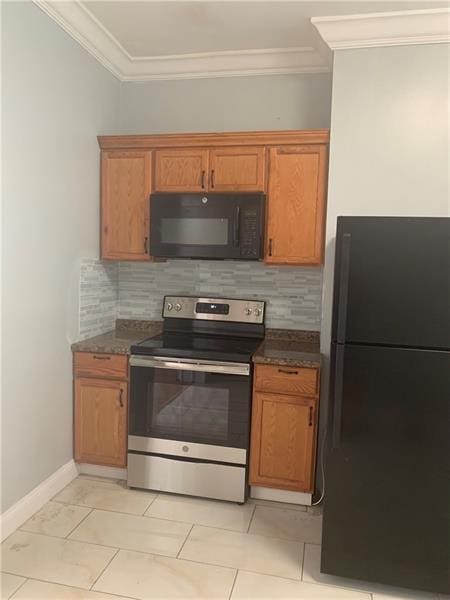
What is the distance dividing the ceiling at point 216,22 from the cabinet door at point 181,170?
2.19ft

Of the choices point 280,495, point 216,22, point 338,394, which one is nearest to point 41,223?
point 216,22

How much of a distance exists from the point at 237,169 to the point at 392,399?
1646mm

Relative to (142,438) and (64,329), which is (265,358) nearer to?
(142,438)

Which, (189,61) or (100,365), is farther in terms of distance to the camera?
(189,61)

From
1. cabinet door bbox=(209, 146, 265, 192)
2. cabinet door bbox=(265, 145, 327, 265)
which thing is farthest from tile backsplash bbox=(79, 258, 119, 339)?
cabinet door bbox=(265, 145, 327, 265)

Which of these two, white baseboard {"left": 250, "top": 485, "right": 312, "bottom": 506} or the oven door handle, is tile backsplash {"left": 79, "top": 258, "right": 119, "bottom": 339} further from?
white baseboard {"left": 250, "top": 485, "right": 312, "bottom": 506}

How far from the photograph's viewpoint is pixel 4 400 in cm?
221

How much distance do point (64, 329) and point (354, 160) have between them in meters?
1.96

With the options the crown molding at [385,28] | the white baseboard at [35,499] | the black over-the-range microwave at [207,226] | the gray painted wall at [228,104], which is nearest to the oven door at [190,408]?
the white baseboard at [35,499]

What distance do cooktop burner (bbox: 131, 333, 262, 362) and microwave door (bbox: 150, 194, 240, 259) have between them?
1.79 ft

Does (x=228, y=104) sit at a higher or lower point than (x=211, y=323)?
higher

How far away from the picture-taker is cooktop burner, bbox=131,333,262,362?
2615 millimetres

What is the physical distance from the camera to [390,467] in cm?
195

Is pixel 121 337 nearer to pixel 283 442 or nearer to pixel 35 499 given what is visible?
pixel 35 499
